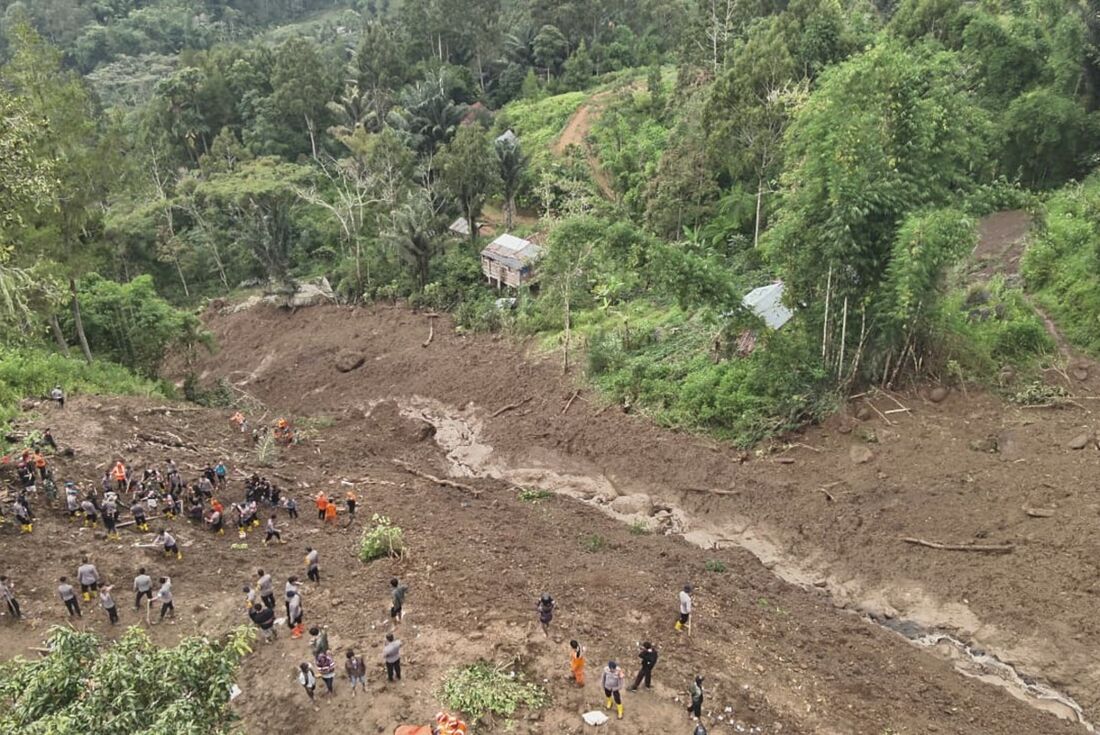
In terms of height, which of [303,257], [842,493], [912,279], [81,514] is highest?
[912,279]

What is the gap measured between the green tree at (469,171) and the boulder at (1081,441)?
2728cm

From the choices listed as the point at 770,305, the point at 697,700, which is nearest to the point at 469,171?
the point at 770,305

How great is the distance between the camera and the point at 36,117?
20.9 meters

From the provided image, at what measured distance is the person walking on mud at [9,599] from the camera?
13523mm

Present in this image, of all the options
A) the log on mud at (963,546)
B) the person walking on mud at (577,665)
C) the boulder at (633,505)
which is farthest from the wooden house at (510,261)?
the person walking on mud at (577,665)

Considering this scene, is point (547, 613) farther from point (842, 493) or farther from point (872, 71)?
point (872, 71)

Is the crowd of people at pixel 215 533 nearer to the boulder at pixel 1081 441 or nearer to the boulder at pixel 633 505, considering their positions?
the boulder at pixel 633 505

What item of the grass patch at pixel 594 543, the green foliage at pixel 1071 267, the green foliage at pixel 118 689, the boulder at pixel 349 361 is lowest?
the boulder at pixel 349 361

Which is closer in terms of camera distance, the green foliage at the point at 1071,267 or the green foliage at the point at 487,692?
the green foliage at the point at 487,692

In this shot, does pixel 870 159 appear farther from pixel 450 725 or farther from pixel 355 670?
pixel 355 670

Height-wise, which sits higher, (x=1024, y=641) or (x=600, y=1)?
(x=600, y=1)

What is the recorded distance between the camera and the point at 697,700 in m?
12.1

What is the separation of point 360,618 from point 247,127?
47.5 m

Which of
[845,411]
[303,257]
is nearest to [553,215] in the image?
[303,257]
